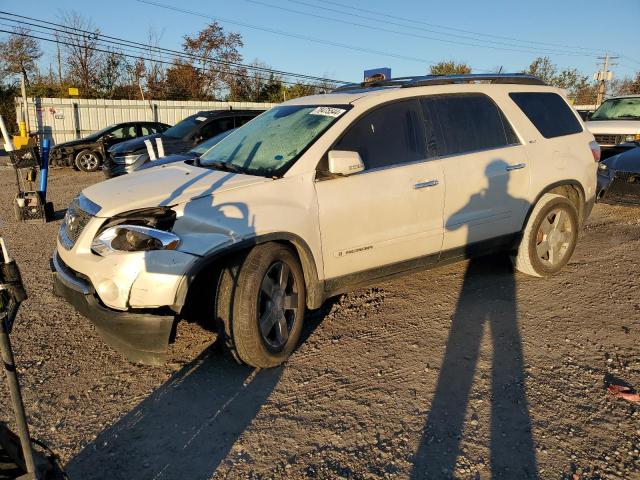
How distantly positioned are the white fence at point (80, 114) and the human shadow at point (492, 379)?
59.5 ft

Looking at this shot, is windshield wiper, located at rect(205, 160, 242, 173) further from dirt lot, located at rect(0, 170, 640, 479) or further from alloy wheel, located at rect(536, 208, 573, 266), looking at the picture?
alloy wheel, located at rect(536, 208, 573, 266)

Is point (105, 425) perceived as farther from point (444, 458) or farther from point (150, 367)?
point (444, 458)

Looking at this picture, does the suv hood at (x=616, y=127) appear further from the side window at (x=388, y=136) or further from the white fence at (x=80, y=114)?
the white fence at (x=80, y=114)

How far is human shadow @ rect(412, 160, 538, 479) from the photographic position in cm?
264

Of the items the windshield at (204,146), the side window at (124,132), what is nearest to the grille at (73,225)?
the windshield at (204,146)

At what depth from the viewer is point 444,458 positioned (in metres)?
2.65

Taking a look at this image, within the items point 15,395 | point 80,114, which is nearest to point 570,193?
point 15,395

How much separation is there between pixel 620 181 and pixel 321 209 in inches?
245

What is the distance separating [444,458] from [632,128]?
10600 millimetres

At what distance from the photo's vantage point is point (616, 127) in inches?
432

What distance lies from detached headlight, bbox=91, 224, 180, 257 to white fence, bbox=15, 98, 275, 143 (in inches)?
756

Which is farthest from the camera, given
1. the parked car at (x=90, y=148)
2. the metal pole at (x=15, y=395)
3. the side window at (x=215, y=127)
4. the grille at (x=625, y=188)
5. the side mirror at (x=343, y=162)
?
the parked car at (x=90, y=148)

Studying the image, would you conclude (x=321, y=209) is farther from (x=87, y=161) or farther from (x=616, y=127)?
(x=87, y=161)

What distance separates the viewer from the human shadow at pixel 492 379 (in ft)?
8.67
